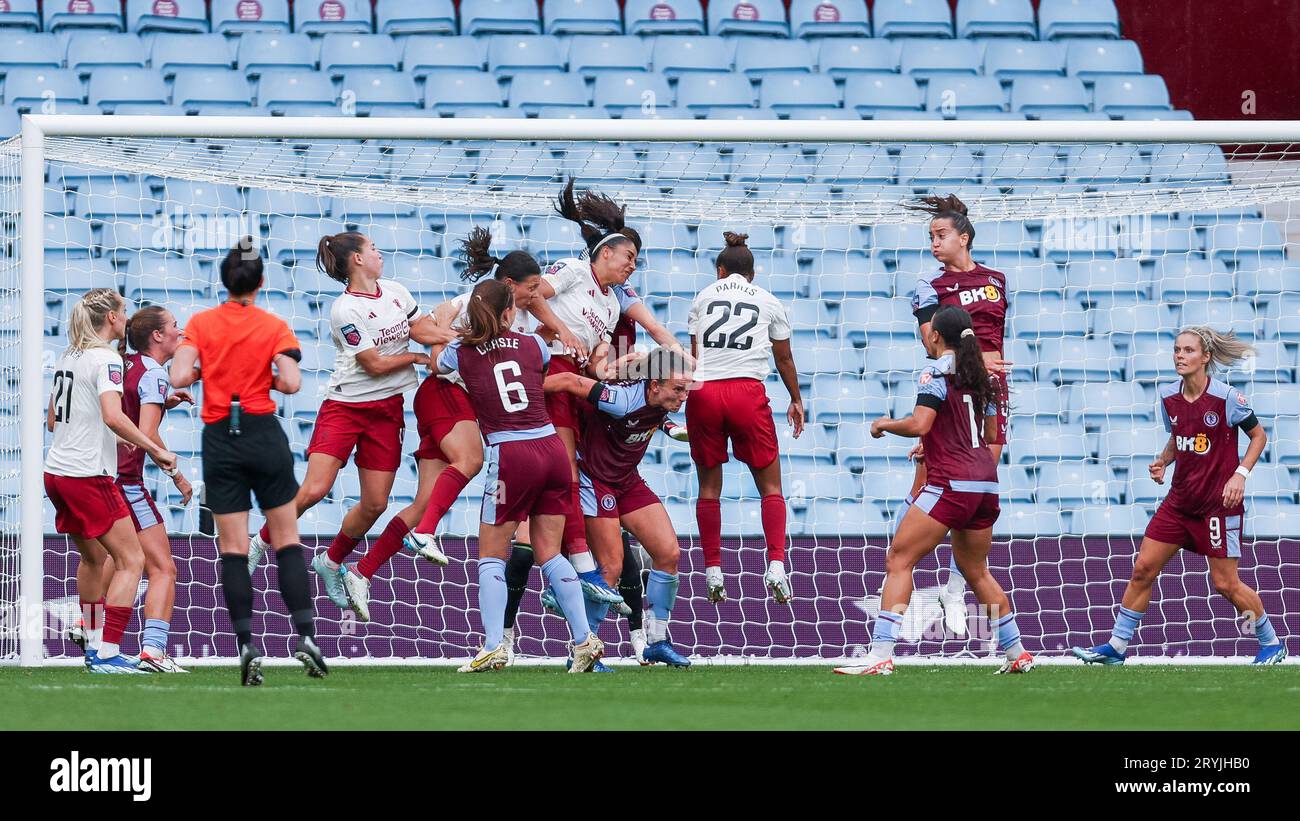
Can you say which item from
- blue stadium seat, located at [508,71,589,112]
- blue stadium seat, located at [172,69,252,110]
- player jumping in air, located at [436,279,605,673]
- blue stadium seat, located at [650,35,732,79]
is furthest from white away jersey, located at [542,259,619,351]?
blue stadium seat, located at [650,35,732,79]

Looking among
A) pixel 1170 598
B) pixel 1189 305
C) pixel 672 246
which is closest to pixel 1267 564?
pixel 1170 598

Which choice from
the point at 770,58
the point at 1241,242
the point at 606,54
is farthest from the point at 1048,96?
the point at 606,54

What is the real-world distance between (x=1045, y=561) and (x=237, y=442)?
5.16 m

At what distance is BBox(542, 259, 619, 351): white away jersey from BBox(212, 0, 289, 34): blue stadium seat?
23.1 feet

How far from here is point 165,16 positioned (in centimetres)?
1391

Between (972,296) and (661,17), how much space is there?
7.02 metres

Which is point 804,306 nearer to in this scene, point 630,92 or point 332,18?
point 630,92

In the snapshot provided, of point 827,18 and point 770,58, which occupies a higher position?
point 827,18

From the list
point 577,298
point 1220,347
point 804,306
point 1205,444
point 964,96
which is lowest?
point 1205,444

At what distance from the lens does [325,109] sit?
12.7 m

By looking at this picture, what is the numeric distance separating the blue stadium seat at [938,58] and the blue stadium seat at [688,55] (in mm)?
1629

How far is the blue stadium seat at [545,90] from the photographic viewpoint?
13047 millimetres
